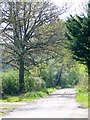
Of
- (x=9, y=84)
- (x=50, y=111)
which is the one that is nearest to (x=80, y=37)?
(x=50, y=111)

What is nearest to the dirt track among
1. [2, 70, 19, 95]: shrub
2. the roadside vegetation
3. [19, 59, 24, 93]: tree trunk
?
the roadside vegetation

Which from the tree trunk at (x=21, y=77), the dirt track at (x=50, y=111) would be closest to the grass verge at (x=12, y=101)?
the dirt track at (x=50, y=111)

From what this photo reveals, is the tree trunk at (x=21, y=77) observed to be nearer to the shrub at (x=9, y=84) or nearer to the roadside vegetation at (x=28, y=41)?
the roadside vegetation at (x=28, y=41)

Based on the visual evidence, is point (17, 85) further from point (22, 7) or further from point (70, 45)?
point (70, 45)

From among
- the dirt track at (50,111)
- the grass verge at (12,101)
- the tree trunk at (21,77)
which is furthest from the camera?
the tree trunk at (21,77)

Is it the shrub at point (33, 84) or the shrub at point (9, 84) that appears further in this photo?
the shrub at point (33, 84)

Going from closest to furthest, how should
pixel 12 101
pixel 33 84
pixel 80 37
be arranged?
pixel 80 37
pixel 12 101
pixel 33 84

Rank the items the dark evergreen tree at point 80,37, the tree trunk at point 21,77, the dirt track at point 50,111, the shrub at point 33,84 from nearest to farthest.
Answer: the dirt track at point 50,111 < the dark evergreen tree at point 80,37 < the tree trunk at point 21,77 < the shrub at point 33,84

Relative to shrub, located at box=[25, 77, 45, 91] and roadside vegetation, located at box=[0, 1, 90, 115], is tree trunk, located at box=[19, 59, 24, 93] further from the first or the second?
shrub, located at box=[25, 77, 45, 91]

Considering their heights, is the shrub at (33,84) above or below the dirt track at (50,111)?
above

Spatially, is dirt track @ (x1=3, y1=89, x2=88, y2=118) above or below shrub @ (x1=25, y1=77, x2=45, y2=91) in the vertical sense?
below

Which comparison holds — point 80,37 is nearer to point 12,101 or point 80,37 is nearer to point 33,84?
point 12,101

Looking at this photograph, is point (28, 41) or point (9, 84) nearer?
point (9, 84)

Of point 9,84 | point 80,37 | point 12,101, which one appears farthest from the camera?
point 9,84
